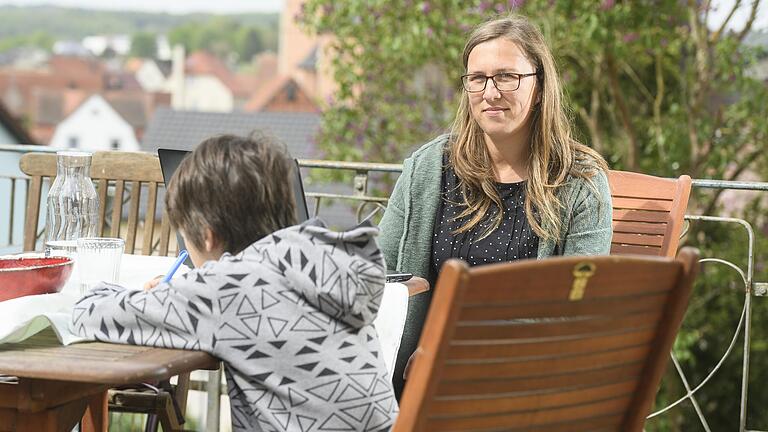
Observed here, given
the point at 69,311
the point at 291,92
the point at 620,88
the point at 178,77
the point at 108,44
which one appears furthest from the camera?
the point at 108,44

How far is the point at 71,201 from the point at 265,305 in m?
0.86

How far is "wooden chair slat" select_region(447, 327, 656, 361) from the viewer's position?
144 centimetres

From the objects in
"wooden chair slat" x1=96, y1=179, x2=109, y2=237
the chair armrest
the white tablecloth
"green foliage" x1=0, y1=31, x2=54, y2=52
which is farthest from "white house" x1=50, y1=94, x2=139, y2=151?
the chair armrest

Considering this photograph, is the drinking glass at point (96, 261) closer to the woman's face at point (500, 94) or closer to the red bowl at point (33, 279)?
the red bowl at point (33, 279)

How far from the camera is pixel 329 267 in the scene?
166 cm

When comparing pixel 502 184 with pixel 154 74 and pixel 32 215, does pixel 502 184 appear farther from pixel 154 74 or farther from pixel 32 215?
pixel 154 74

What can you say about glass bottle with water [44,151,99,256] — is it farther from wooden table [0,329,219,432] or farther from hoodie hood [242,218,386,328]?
hoodie hood [242,218,386,328]

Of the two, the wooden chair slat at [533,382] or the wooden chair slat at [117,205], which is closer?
the wooden chair slat at [533,382]

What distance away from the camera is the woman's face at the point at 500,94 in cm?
260

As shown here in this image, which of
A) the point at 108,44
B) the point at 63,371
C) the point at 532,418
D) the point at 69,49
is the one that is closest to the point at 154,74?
the point at 69,49

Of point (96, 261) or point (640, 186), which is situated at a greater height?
point (640, 186)

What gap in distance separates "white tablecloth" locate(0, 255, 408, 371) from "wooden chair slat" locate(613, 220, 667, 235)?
2.78 ft

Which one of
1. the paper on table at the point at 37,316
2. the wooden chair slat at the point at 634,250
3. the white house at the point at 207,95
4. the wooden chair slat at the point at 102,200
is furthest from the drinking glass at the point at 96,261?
the white house at the point at 207,95

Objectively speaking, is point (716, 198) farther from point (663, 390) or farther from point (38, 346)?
point (38, 346)
